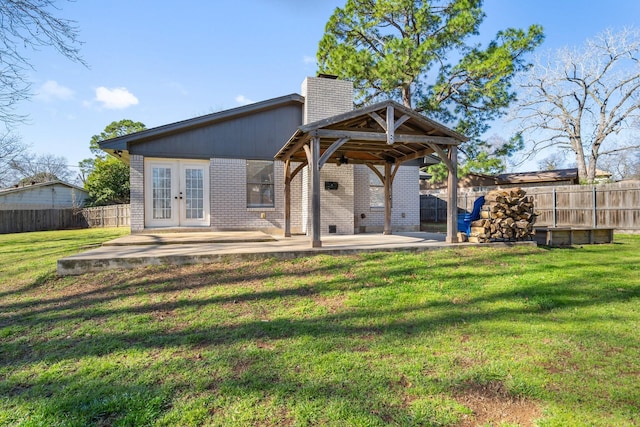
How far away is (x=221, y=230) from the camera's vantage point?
405 inches

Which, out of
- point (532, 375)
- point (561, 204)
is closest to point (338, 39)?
point (561, 204)

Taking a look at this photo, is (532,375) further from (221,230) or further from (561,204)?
(561,204)

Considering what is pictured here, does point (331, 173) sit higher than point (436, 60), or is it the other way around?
point (436, 60)

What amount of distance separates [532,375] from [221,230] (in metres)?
8.87

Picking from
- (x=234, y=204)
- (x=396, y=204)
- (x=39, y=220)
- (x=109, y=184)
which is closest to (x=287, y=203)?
(x=234, y=204)

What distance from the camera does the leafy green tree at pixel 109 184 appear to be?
23.7m

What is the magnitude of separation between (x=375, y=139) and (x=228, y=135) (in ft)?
17.0

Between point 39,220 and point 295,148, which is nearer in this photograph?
point 295,148

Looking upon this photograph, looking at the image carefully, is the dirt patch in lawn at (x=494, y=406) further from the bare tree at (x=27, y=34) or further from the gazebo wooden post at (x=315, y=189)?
the bare tree at (x=27, y=34)

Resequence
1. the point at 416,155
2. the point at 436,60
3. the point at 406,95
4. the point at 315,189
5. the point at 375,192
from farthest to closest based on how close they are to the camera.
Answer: the point at 406,95, the point at 436,60, the point at 375,192, the point at 416,155, the point at 315,189

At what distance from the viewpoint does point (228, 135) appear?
1041 centimetres

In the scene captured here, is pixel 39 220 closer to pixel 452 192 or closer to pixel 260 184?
pixel 260 184

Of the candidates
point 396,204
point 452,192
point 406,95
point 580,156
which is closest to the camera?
point 452,192

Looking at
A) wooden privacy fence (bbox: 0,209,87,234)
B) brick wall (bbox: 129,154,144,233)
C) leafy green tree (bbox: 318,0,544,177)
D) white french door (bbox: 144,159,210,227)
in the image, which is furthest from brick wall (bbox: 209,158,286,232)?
wooden privacy fence (bbox: 0,209,87,234)
